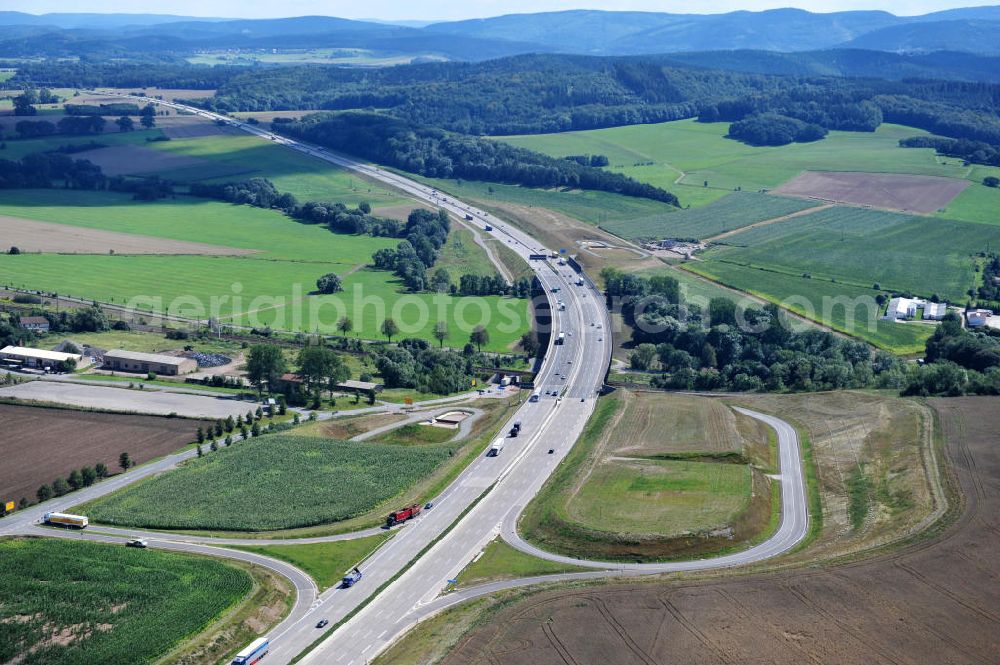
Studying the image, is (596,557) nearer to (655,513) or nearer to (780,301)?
(655,513)

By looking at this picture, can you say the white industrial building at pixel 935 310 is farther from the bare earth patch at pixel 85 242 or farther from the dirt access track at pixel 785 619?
the bare earth patch at pixel 85 242

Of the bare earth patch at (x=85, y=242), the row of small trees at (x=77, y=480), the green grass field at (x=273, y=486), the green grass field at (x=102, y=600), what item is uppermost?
the bare earth patch at (x=85, y=242)

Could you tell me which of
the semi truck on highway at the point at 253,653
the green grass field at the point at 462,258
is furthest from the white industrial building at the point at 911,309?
the semi truck on highway at the point at 253,653

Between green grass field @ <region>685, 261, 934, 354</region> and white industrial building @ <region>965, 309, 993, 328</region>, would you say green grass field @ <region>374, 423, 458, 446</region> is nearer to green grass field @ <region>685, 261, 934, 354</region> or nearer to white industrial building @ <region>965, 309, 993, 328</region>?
green grass field @ <region>685, 261, 934, 354</region>

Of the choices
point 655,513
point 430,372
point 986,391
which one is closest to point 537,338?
point 430,372

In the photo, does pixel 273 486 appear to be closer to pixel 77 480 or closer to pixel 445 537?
pixel 77 480

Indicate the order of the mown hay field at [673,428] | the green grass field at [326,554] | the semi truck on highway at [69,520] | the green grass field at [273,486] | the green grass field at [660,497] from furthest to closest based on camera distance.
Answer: the mown hay field at [673,428]
the green grass field at [273,486]
the semi truck on highway at [69,520]
the green grass field at [660,497]
the green grass field at [326,554]
